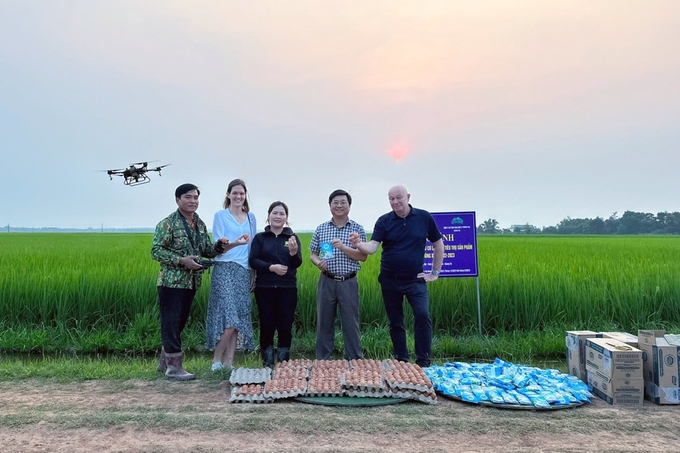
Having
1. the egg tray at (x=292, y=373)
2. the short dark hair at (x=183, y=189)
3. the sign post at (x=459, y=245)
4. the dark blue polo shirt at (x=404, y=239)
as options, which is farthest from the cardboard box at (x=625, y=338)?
the short dark hair at (x=183, y=189)

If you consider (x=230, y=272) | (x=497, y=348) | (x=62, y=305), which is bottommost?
(x=497, y=348)

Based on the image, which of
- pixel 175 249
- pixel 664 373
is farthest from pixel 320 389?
pixel 664 373

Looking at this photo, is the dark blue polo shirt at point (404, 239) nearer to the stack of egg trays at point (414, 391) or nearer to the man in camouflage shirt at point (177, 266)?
the stack of egg trays at point (414, 391)

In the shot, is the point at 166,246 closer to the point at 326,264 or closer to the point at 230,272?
the point at 230,272

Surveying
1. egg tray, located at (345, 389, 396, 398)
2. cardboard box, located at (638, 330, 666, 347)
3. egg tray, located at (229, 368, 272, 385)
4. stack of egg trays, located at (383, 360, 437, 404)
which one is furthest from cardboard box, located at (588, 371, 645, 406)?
egg tray, located at (229, 368, 272, 385)

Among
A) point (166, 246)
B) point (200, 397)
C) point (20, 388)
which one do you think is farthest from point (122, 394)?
point (166, 246)

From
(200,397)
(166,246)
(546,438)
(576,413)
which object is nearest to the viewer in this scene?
(546,438)

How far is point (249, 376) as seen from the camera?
14.6 feet

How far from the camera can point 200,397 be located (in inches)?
166

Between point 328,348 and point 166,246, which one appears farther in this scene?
point 328,348

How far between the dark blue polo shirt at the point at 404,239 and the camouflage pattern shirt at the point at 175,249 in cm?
176

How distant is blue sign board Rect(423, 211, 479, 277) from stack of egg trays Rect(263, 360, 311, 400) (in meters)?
2.54

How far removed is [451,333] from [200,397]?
402cm

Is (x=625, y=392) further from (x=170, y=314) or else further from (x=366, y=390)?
(x=170, y=314)
